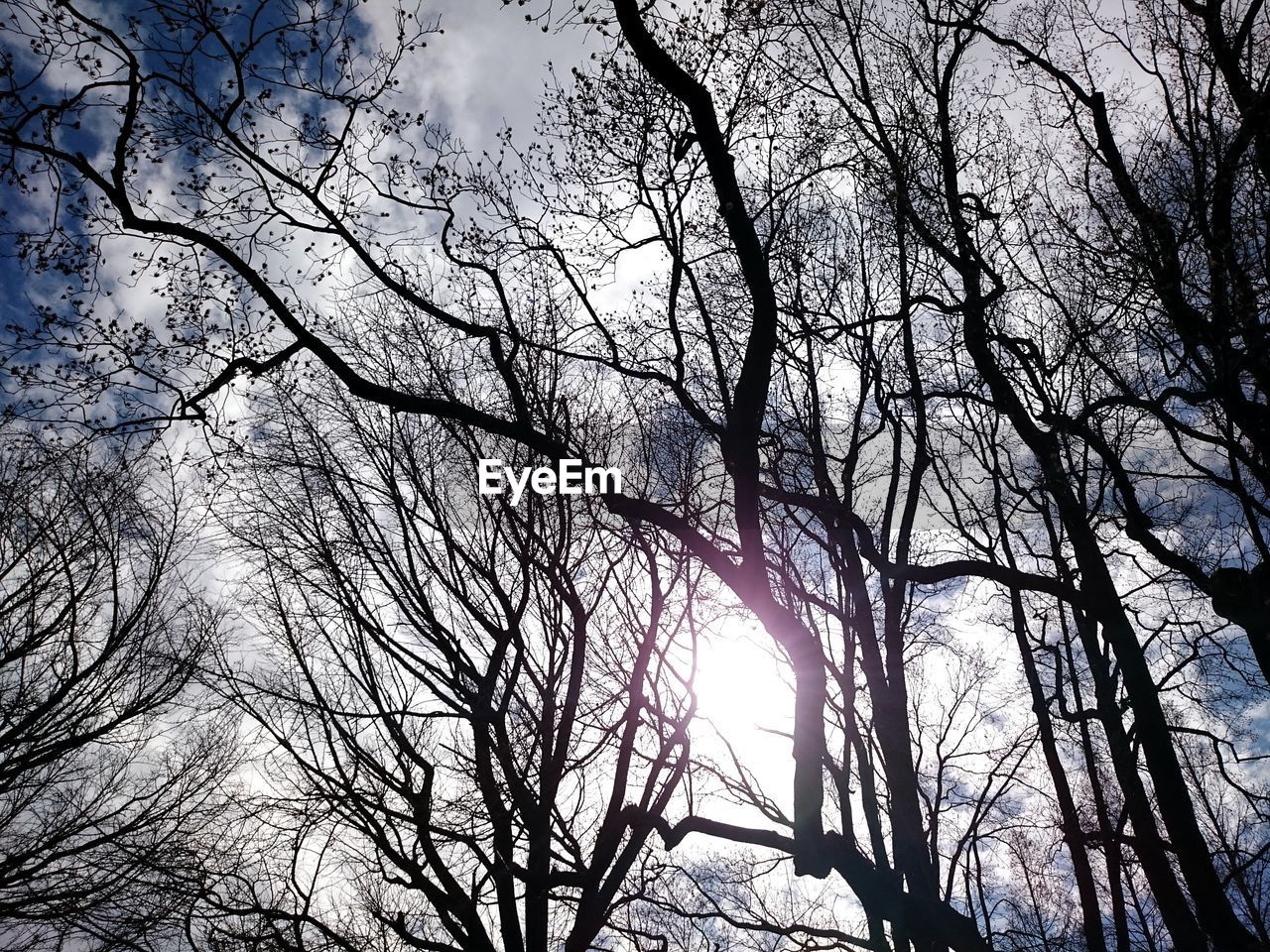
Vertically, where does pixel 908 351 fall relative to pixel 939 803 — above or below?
above

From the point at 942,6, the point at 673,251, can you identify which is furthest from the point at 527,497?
the point at 942,6

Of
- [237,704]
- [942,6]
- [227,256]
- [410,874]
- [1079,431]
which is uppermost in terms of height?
[942,6]

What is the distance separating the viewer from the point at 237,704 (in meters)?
9.82

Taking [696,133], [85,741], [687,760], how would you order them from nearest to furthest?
[696,133], [687,760], [85,741]

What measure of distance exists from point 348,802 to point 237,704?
8.13ft

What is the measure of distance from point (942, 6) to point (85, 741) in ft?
53.1

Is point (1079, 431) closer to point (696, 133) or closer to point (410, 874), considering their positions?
point (696, 133)

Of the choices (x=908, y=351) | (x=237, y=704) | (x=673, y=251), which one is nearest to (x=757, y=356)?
(x=673, y=251)

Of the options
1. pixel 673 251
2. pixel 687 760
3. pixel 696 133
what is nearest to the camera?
pixel 696 133

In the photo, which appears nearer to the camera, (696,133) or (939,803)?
(696,133)

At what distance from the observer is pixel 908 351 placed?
895cm

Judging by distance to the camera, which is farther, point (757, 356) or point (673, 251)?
point (673, 251)

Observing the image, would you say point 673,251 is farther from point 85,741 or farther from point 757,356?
point 85,741

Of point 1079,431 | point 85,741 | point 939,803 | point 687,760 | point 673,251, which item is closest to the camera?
point 673,251
